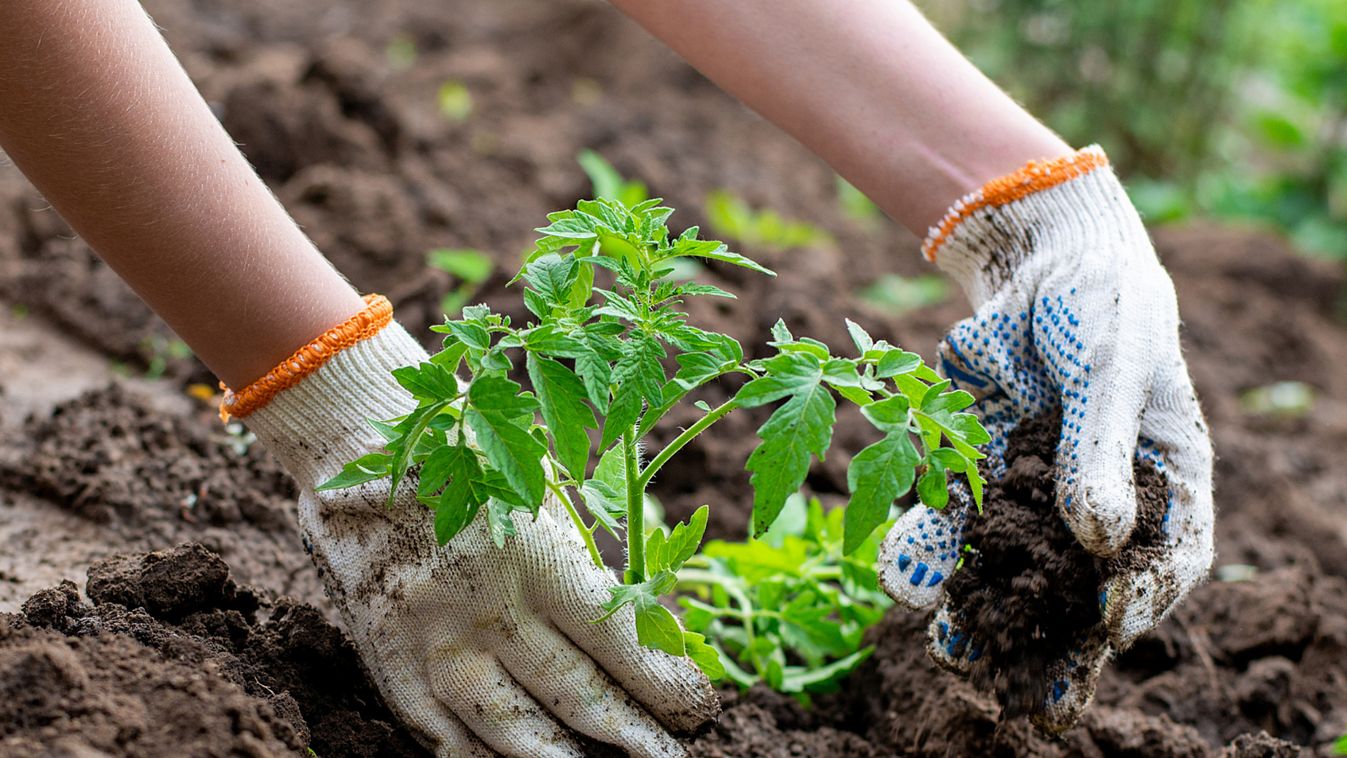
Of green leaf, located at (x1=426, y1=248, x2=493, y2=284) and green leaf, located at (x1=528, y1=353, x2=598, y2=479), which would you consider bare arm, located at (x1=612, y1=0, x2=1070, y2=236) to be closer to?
green leaf, located at (x1=528, y1=353, x2=598, y2=479)

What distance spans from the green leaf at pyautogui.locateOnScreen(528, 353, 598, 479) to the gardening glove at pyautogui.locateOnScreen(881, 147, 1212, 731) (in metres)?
0.60

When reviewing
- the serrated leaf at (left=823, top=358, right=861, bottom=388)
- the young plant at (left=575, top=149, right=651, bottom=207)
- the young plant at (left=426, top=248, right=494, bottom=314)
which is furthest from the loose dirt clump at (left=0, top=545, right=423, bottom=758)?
the young plant at (left=575, top=149, right=651, bottom=207)

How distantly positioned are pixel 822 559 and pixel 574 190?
2294 mm

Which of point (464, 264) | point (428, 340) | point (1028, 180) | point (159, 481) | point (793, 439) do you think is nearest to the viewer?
point (793, 439)

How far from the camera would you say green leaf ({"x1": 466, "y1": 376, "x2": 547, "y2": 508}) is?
146cm

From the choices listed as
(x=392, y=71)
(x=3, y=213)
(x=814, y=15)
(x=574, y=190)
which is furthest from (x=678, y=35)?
(x=392, y=71)

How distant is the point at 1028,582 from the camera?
1.71m

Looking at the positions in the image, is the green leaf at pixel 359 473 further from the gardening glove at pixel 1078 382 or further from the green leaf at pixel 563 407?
the gardening glove at pixel 1078 382

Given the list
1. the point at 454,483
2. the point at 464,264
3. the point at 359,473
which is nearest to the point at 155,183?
the point at 359,473

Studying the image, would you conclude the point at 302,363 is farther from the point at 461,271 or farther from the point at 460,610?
the point at 461,271

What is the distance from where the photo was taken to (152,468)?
245cm

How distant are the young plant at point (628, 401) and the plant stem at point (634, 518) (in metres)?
0.05

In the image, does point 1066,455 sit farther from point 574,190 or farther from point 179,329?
point 574,190

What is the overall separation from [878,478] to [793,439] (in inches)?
4.5
